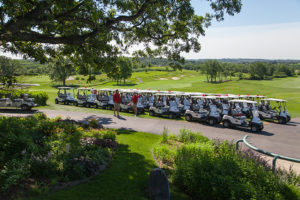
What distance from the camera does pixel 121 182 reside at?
5180 millimetres

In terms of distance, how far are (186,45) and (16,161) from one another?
1076 centimetres

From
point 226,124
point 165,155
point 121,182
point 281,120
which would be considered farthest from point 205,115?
point 121,182

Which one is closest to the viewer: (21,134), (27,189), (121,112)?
(27,189)

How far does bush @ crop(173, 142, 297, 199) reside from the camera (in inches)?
162

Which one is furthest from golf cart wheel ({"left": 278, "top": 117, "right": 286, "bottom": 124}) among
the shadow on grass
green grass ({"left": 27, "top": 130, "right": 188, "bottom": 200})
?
the shadow on grass

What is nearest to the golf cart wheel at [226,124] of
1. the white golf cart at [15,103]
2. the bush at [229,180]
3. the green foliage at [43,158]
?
the bush at [229,180]

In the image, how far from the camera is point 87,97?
72.7ft

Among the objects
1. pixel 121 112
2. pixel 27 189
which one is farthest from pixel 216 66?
pixel 27 189

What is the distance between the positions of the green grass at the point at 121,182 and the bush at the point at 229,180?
0.44m

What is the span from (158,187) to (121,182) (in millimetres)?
1081

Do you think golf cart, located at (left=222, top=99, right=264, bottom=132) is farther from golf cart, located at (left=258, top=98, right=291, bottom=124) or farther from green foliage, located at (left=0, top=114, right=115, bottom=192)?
green foliage, located at (left=0, top=114, right=115, bottom=192)

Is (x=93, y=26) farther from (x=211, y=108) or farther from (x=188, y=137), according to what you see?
(x=211, y=108)

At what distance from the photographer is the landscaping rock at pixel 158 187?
451cm

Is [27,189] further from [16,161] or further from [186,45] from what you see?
[186,45]
